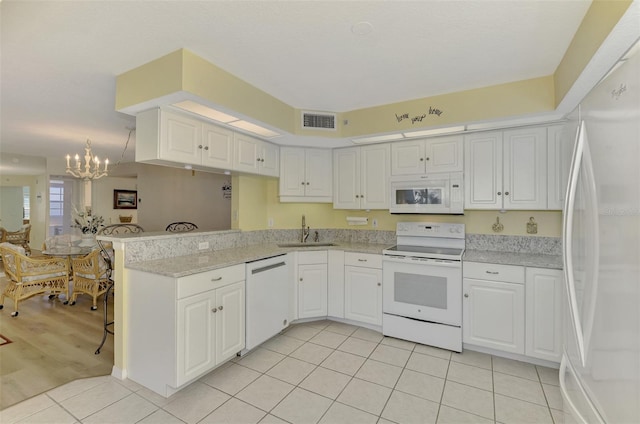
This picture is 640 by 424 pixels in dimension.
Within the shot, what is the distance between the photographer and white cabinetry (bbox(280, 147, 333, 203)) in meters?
3.52

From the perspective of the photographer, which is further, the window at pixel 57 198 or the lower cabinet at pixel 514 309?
the window at pixel 57 198

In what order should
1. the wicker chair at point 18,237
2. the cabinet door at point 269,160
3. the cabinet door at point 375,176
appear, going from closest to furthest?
the cabinet door at point 269,160
the cabinet door at point 375,176
the wicker chair at point 18,237

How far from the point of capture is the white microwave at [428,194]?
2.96m

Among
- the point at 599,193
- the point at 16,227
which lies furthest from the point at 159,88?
the point at 16,227

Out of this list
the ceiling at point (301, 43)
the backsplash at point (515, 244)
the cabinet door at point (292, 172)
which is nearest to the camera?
the ceiling at point (301, 43)

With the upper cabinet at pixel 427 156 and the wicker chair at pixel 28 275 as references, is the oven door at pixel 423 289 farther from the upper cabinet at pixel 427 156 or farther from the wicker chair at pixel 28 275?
the wicker chair at pixel 28 275

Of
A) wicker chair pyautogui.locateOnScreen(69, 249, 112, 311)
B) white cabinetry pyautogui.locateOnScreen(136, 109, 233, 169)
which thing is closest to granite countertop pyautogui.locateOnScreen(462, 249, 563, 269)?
white cabinetry pyautogui.locateOnScreen(136, 109, 233, 169)

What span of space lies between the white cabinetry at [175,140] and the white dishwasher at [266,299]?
103 cm

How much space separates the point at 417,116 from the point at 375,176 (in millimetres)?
845

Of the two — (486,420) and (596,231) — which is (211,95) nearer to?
(596,231)

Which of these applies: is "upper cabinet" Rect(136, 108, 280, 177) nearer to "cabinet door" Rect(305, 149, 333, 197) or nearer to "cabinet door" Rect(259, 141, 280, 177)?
"cabinet door" Rect(259, 141, 280, 177)

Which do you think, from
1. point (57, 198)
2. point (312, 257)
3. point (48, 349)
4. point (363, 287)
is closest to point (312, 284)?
point (312, 257)

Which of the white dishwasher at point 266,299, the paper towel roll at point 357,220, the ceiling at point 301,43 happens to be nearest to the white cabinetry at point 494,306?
the paper towel roll at point 357,220

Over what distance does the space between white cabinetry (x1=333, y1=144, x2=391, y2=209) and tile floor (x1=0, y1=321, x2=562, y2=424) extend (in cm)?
164
